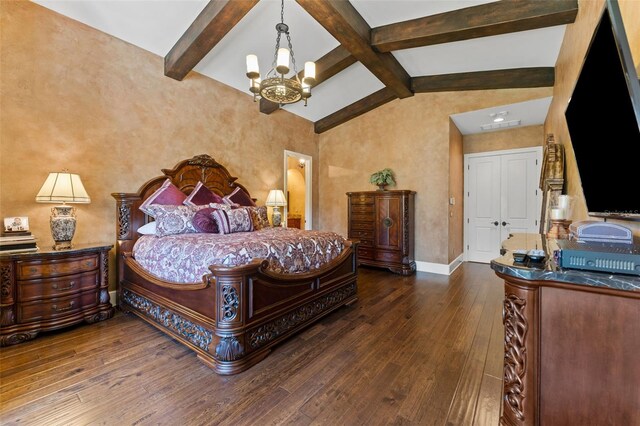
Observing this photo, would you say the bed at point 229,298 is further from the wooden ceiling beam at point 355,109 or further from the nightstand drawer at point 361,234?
the wooden ceiling beam at point 355,109

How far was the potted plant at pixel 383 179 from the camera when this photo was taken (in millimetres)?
5145

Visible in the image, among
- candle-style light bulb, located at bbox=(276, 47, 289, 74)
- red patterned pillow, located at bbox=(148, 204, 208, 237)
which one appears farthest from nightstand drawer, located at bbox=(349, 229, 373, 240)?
candle-style light bulb, located at bbox=(276, 47, 289, 74)

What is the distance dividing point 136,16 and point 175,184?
1.92 m

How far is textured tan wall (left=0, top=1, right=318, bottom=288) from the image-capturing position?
2592 mm

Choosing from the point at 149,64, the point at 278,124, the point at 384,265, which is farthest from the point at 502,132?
the point at 149,64

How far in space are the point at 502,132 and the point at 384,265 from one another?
11.9 feet

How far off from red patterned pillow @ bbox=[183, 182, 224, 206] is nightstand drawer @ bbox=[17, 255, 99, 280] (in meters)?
1.18

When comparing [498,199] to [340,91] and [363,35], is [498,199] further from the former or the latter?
[363,35]

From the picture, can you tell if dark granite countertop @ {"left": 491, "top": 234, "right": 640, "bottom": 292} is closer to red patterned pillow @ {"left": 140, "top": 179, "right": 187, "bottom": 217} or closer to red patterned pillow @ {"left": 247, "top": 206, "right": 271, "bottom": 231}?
red patterned pillow @ {"left": 247, "top": 206, "right": 271, "bottom": 231}

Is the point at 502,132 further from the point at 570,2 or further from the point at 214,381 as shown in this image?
the point at 214,381

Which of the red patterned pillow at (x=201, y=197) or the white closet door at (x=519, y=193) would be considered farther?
the white closet door at (x=519, y=193)

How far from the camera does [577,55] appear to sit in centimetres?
245

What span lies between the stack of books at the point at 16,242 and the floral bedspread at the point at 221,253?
2.66ft

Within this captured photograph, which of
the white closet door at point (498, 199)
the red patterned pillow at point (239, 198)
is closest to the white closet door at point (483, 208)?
the white closet door at point (498, 199)
